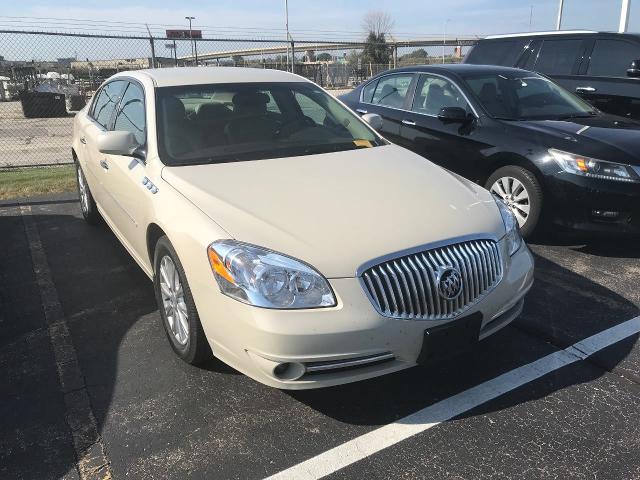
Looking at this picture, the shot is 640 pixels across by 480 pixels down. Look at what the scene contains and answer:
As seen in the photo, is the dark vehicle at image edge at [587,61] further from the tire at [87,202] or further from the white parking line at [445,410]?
the tire at [87,202]

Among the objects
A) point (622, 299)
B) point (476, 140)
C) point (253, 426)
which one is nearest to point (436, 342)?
point (253, 426)

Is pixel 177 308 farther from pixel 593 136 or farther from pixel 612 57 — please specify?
pixel 612 57

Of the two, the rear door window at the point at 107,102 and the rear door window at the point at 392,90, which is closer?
the rear door window at the point at 107,102

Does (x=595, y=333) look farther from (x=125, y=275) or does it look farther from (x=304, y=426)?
(x=125, y=275)

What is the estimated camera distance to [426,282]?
244 cm

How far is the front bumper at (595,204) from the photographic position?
432cm

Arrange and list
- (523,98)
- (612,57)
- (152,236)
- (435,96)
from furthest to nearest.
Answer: (612,57)
(435,96)
(523,98)
(152,236)

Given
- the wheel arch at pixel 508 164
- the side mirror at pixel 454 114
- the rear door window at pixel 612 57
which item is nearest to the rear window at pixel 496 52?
the rear door window at pixel 612 57

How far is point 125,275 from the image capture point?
14.0ft

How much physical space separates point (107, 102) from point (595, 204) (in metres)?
4.17

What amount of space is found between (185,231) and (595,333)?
99.2 inches

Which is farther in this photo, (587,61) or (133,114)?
(587,61)

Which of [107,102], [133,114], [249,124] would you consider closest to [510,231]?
[249,124]

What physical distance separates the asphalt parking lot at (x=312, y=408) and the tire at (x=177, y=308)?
144mm
